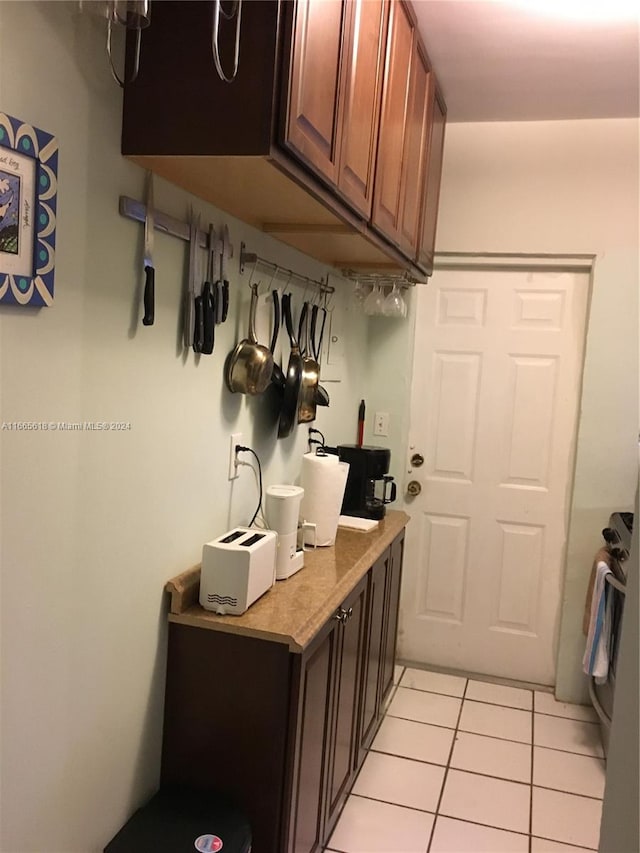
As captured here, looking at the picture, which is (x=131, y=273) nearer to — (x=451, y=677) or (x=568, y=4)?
(x=568, y=4)

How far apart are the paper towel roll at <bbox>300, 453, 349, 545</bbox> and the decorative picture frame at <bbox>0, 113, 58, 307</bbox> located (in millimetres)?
1322

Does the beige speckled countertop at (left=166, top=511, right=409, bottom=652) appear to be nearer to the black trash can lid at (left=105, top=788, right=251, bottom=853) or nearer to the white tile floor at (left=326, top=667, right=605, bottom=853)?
the black trash can lid at (left=105, top=788, right=251, bottom=853)

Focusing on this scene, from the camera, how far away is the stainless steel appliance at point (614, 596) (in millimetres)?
2697

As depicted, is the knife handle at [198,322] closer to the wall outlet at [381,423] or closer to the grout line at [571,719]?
the wall outlet at [381,423]

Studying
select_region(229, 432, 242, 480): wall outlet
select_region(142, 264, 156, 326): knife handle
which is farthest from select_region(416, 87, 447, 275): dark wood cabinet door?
select_region(142, 264, 156, 326): knife handle

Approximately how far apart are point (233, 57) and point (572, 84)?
184 centimetres

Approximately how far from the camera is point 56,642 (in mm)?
1315

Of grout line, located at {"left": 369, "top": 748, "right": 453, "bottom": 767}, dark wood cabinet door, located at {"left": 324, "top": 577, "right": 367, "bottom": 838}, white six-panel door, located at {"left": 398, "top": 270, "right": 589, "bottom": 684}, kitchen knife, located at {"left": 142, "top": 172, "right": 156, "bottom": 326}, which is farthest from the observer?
white six-panel door, located at {"left": 398, "top": 270, "right": 589, "bottom": 684}

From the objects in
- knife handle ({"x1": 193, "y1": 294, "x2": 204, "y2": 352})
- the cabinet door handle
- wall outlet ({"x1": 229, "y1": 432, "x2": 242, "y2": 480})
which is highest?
knife handle ({"x1": 193, "y1": 294, "x2": 204, "y2": 352})

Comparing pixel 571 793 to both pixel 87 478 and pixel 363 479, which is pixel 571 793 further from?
pixel 87 478

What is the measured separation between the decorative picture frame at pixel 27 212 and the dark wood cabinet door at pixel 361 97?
74cm

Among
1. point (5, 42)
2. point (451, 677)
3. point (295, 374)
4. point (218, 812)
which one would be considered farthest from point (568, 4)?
point (451, 677)

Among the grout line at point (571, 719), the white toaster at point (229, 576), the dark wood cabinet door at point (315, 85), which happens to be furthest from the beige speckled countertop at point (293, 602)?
the grout line at point (571, 719)

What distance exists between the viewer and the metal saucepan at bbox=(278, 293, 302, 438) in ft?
7.38
